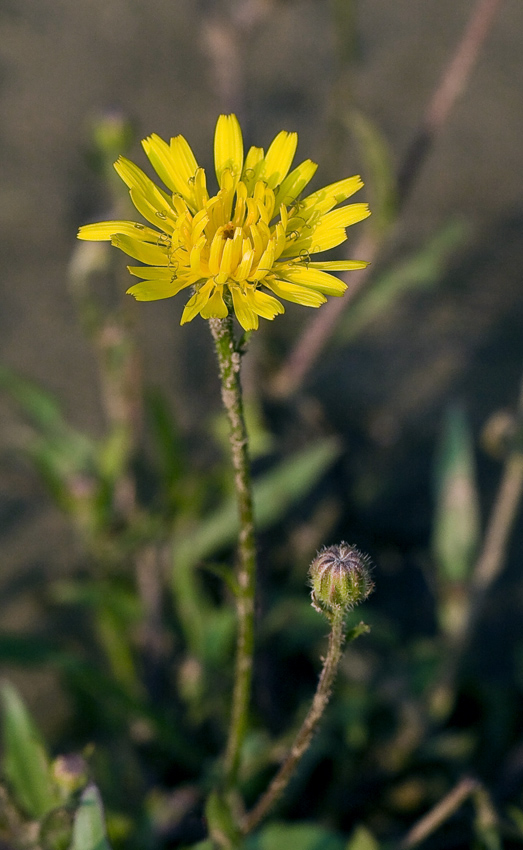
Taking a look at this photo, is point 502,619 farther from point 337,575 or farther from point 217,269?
point 217,269

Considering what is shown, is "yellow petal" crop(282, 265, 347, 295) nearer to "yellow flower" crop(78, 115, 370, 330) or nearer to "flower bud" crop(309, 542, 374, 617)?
"yellow flower" crop(78, 115, 370, 330)

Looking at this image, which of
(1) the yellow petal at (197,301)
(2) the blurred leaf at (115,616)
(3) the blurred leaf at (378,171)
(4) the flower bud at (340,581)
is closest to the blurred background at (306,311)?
(3) the blurred leaf at (378,171)

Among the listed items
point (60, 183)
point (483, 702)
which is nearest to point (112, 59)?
point (60, 183)

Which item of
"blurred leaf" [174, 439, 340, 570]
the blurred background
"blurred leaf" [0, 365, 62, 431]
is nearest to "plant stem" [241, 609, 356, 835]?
the blurred background

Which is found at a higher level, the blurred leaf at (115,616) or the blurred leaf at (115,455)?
the blurred leaf at (115,455)

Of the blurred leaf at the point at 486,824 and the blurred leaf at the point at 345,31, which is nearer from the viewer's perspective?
the blurred leaf at the point at 486,824

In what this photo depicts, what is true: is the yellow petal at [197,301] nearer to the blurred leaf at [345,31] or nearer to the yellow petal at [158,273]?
the yellow petal at [158,273]

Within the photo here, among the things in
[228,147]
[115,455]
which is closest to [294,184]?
[228,147]
